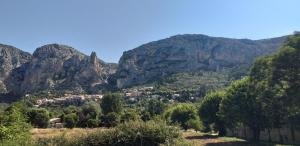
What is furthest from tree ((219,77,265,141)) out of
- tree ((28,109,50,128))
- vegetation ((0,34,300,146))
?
tree ((28,109,50,128))

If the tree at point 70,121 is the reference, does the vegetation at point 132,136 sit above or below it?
above

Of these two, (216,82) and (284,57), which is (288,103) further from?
(216,82)

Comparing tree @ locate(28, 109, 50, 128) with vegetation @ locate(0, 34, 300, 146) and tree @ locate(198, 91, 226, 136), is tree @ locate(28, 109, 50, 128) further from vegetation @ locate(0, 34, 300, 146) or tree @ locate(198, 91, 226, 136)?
tree @ locate(198, 91, 226, 136)

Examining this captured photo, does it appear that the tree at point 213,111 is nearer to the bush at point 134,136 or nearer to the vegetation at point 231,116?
the vegetation at point 231,116

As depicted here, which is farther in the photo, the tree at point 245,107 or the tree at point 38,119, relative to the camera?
the tree at point 38,119

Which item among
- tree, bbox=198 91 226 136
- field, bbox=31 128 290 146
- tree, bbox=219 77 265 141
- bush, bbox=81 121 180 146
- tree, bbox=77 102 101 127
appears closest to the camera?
bush, bbox=81 121 180 146

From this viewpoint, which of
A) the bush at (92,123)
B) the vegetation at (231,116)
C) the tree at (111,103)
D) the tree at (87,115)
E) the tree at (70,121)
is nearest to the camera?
the vegetation at (231,116)

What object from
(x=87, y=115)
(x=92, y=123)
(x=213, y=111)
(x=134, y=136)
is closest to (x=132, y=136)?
(x=134, y=136)

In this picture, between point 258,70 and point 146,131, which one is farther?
point 258,70

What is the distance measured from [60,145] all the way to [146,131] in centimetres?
610

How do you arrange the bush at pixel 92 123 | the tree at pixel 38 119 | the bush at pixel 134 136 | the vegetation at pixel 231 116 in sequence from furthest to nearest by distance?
the tree at pixel 38 119
the bush at pixel 92 123
the vegetation at pixel 231 116
the bush at pixel 134 136

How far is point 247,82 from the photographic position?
209ft

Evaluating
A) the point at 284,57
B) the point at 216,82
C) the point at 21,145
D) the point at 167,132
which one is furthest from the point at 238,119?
the point at 216,82

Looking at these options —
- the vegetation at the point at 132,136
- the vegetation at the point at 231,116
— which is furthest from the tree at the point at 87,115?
the vegetation at the point at 132,136
